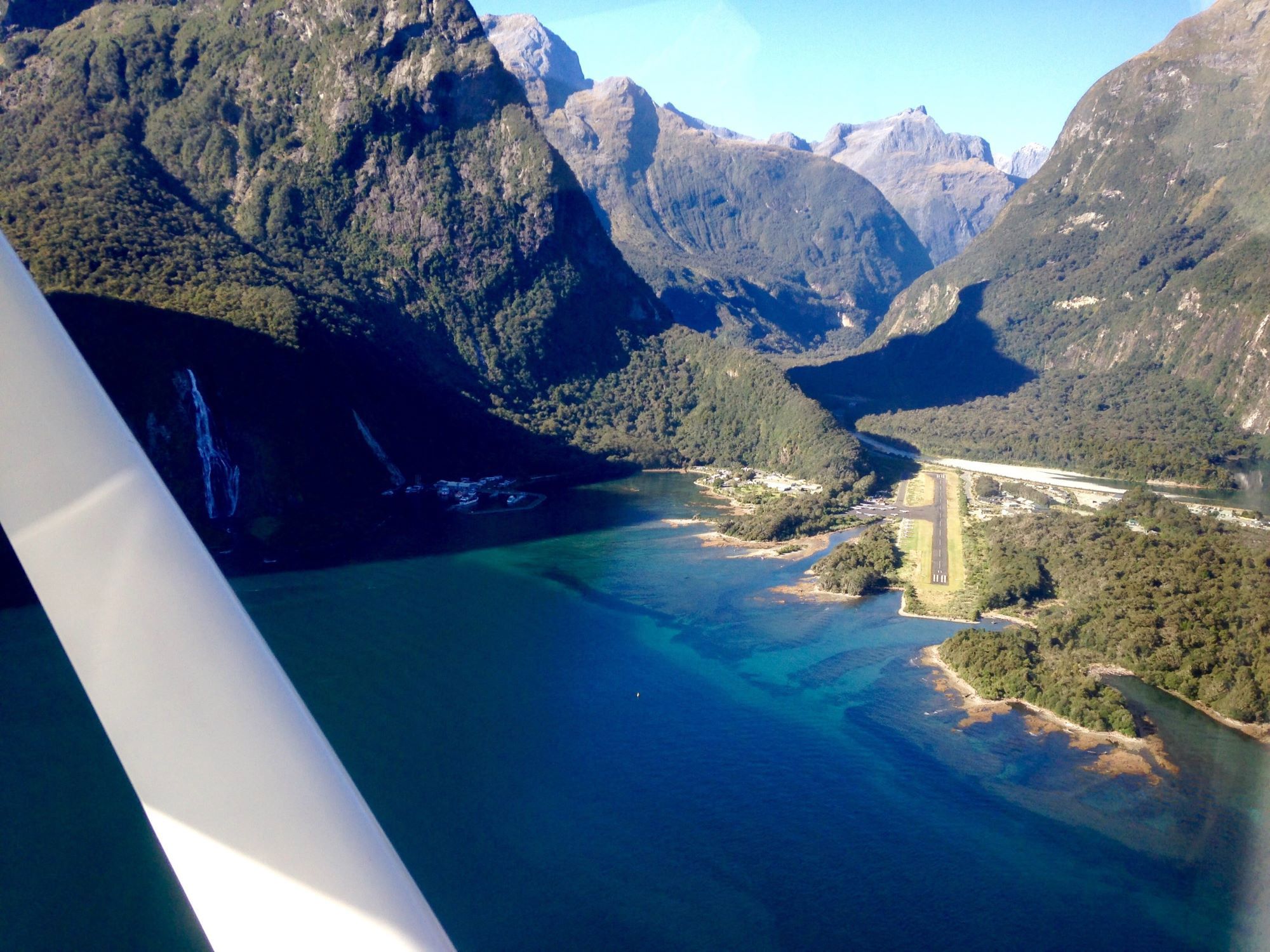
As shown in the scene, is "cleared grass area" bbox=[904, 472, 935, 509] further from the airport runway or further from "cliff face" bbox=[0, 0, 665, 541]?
"cliff face" bbox=[0, 0, 665, 541]

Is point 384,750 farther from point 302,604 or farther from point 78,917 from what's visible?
point 302,604

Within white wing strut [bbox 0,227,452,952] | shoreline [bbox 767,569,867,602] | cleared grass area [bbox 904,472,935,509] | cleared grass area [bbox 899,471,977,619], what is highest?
white wing strut [bbox 0,227,452,952]

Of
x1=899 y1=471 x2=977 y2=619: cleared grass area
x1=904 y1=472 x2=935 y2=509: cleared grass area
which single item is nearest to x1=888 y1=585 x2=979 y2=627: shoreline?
x1=899 y1=471 x2=977 y2=619: cleared grass area

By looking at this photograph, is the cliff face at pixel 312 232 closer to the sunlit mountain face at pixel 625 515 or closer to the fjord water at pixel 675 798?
the sunlit mountain face at pixel 625 515

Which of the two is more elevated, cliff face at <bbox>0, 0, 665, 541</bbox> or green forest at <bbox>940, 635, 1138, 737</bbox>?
cliff face at <bbox>0, 0, 665, 541</bbox>

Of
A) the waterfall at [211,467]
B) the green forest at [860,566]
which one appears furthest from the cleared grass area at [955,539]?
the waterfall at [211,467]

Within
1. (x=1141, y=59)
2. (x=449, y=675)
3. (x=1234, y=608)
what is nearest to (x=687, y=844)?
(x=449, y=675)
